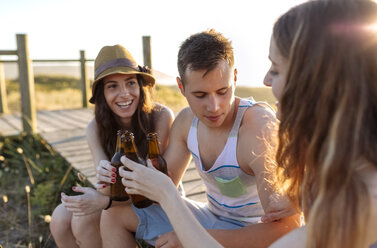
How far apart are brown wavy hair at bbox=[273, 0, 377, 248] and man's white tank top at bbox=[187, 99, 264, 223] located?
0.95 metres

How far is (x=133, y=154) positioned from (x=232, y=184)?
660 mm

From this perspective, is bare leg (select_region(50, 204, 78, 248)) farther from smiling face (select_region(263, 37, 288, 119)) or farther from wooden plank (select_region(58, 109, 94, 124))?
wooden plank (select_region(58, 109, 94, 124))

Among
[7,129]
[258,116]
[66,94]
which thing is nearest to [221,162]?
[258,116]

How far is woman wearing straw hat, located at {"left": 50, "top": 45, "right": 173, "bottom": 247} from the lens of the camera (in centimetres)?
278

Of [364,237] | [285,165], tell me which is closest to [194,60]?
[285,165]

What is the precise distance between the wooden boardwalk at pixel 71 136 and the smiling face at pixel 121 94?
40.5 inches

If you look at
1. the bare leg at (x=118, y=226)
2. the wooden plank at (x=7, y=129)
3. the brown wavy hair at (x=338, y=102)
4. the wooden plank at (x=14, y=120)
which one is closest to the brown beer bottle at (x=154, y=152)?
the bare leg at (x=118, y=226)

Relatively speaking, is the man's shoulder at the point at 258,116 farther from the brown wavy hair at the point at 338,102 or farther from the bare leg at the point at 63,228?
the bare leg at the point at 63,228

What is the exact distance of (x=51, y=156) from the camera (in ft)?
19.2

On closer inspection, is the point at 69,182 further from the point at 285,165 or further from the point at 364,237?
the point at 364,237

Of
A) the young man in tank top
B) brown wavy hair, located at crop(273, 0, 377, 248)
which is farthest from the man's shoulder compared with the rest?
brown wavy hair, located at crop(273, 0, 377, 248)

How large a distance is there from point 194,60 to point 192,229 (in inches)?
41.8

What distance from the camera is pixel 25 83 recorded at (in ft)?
21.5

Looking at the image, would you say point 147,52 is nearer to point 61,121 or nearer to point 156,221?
point 61,121
